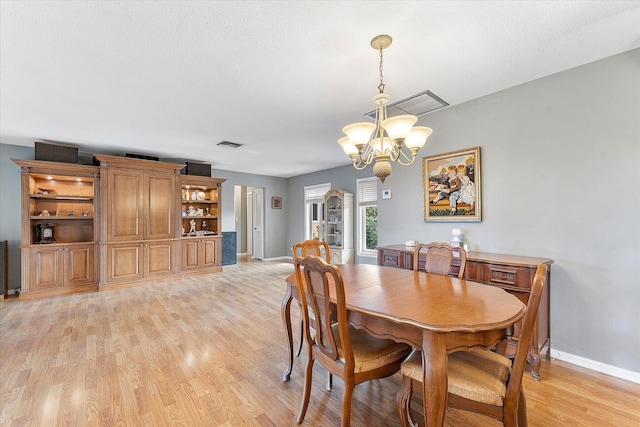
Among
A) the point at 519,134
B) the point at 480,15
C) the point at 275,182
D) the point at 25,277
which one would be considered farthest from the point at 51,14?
the point at 275,182

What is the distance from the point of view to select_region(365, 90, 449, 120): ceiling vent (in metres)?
2.93

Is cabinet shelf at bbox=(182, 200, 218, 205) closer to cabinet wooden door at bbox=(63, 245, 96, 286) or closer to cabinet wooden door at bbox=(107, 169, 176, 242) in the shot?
cabinet wooden door at bbox=(107, 169, 176, 242)

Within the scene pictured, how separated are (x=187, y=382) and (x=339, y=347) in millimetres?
1349

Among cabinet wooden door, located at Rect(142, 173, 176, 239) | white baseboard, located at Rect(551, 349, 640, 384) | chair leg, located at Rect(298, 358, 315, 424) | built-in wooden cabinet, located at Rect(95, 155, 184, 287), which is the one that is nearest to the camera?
chair leg, located at Rect(298, 358, 315, 424)

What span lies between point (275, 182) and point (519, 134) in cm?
644

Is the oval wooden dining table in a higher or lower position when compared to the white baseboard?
higher

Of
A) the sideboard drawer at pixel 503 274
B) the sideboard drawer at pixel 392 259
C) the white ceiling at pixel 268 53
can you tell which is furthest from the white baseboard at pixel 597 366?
the white ceiling at pixel 268 53

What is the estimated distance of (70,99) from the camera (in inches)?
116

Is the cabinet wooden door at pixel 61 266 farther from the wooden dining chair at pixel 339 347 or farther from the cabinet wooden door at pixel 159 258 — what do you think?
the wooden dining chair at pixel 339 347

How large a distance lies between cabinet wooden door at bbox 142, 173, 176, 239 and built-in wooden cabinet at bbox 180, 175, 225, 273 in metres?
0.39

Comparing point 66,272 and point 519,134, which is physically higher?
point 519,134

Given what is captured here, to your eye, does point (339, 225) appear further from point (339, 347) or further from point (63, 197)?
point (63, 197)

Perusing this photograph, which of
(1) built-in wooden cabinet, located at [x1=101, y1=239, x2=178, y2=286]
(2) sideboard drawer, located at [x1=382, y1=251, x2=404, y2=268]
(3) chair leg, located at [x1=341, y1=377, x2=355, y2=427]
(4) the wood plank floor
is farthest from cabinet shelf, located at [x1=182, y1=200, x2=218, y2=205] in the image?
(3) chair leg, located at [x1=341, y1=377, x2=355, y2=427]

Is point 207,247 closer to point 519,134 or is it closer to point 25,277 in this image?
point 25,277
